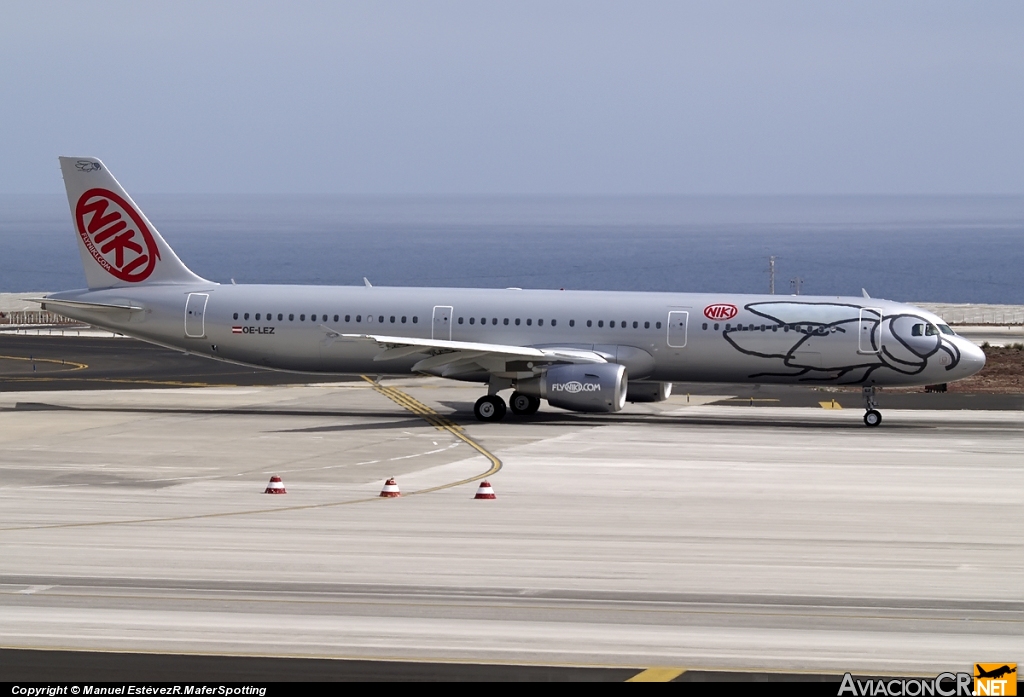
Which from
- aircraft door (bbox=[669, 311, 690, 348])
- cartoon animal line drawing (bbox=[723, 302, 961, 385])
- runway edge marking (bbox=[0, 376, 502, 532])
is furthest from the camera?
aircraft door (bbox=[669, 311, 690, 348])

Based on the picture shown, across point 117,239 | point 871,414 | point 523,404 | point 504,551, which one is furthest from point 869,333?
point 117,239

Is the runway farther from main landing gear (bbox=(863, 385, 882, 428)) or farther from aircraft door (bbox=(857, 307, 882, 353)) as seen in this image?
aircraft door (bbox=(857, 307, 882, 353))

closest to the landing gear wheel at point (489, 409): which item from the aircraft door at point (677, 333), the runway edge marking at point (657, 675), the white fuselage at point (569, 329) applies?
the white fuselage at point (569, 329)

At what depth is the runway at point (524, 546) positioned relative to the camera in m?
14.7

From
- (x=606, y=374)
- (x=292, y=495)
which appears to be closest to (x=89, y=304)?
(x=606, y=374)

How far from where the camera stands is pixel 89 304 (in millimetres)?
41781

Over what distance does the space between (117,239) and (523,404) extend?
13.8 meters

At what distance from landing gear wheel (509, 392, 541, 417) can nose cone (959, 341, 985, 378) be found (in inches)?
489

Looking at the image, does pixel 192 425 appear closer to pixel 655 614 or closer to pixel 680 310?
pixel 680 310

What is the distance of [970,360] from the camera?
3856cm

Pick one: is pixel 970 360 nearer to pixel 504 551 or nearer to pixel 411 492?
pixel 411 492

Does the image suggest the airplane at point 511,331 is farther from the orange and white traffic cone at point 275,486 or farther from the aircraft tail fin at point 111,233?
the orange and white traffic cone at point 275,486

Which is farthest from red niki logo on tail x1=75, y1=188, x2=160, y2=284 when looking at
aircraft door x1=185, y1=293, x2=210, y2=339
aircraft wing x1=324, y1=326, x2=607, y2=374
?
aircraft wing x1=324, y1=326, x2=607, y2=374

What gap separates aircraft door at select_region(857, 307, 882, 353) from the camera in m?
38.8
